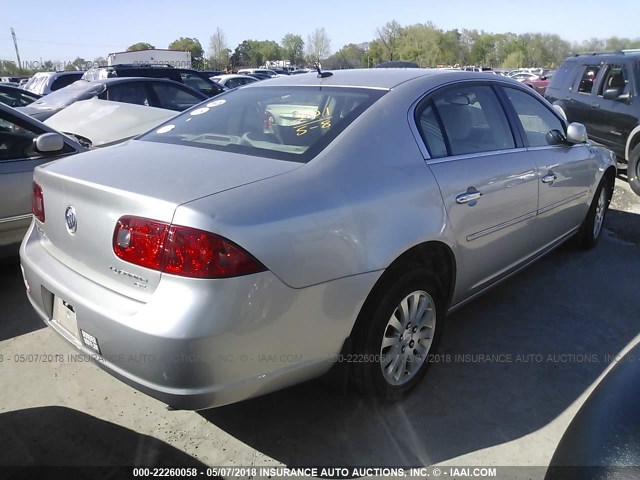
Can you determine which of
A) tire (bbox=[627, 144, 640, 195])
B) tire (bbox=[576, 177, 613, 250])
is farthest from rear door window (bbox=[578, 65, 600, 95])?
tire (bbox=[576, 177, 613, 250])

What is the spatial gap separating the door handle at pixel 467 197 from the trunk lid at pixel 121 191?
985 mm

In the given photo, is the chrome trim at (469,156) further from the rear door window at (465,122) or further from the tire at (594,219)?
the tire at (594,219)

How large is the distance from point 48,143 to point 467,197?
3.14 m

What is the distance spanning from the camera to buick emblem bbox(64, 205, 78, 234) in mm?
2284

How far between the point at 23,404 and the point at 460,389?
7.47 feet

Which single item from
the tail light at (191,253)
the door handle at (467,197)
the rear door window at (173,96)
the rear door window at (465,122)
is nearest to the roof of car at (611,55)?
the rear door window at (465,122)

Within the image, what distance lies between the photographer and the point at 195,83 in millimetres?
13164

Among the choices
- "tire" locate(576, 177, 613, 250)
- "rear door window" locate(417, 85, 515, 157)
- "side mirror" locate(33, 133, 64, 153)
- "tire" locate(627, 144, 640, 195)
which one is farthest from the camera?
"tire" locate(627, 144, 640, 195)

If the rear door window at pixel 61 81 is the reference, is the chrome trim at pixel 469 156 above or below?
above

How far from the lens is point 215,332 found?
186cm

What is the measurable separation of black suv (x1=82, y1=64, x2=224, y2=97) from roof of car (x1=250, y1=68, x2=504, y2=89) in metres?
8.52

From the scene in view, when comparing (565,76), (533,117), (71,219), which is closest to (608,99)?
(565,76)

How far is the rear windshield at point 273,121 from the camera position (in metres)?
2.48

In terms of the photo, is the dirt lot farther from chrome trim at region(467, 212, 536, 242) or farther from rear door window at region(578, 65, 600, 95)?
rear door window at region(578, 65, 600, 95)
